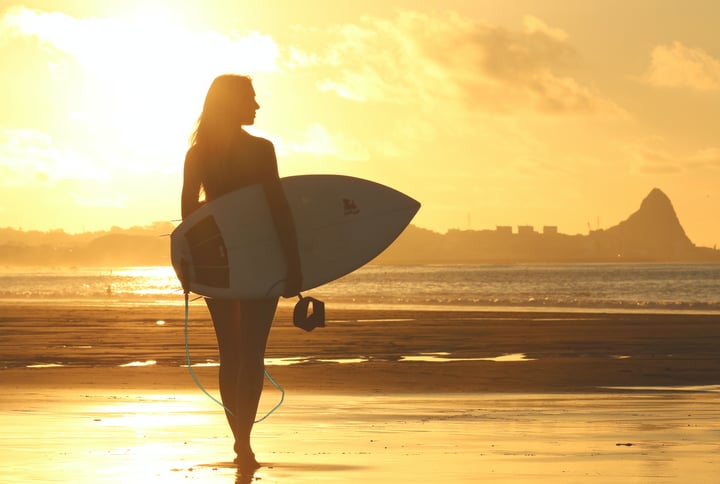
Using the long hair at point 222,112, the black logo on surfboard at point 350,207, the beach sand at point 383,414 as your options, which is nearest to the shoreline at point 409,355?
the beach sand at point 383,414

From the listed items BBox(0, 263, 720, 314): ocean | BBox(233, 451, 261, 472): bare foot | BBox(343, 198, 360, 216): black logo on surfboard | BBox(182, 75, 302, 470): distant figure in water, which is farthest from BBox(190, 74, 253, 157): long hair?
BBox(0, 263, 720, 314): ocean

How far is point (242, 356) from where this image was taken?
22.2 ft

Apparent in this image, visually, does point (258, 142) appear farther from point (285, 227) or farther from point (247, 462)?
point (247, 462)

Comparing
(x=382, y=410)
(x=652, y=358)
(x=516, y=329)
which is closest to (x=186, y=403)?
(x=382, y=410)

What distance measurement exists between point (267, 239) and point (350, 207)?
121 centimetres

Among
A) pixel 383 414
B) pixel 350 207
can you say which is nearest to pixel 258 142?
pixel 350 207

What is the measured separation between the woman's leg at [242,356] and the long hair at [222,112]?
935 millimetres

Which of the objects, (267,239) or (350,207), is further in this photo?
(350,207)

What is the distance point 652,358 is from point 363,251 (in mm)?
11186

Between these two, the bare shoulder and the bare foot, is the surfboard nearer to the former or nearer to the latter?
the bare shoulder

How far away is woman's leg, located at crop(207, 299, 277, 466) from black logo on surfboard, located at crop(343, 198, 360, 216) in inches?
59.0

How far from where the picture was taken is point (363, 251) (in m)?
8.16

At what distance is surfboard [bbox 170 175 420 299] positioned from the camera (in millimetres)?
6938

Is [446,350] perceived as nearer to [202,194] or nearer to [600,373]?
[600,373]
